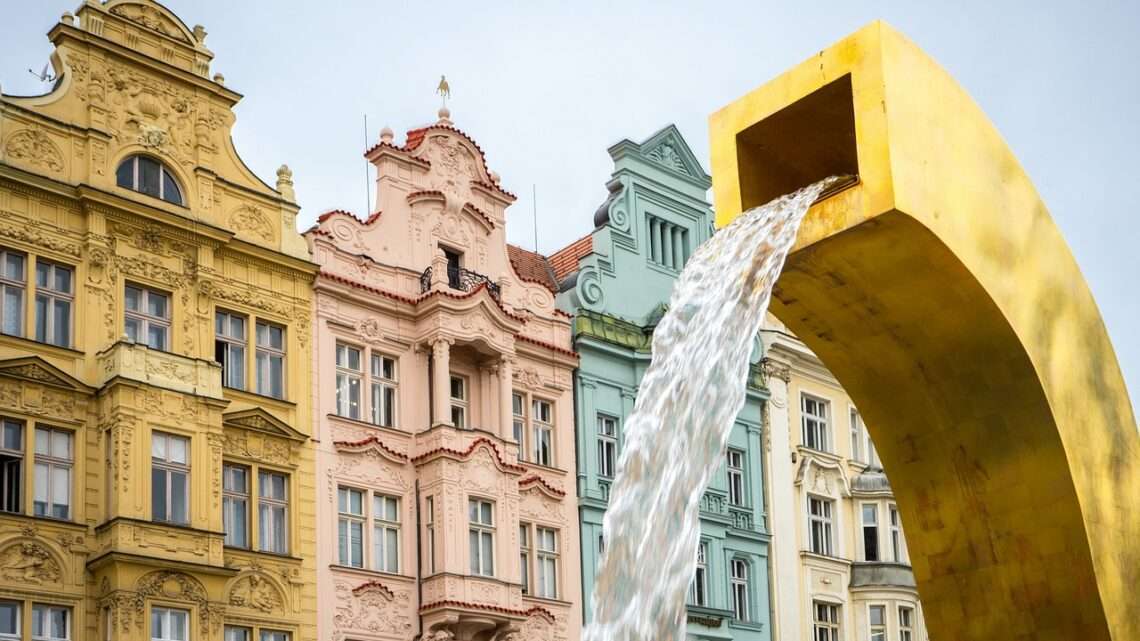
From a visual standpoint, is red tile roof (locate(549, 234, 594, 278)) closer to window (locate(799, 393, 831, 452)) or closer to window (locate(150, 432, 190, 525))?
window (locate(799, 393, 831, 452))

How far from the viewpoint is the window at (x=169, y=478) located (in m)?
25.7

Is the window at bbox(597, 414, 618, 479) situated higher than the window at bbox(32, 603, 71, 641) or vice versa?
the window at bbox(597, 414, 618, 479)

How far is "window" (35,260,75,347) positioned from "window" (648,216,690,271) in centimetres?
1366

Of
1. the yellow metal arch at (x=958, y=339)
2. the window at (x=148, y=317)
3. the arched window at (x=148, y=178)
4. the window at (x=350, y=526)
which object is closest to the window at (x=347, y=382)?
the window at (x=350, y=526)

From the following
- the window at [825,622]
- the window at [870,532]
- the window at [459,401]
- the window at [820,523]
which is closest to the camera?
the window at [459,401]

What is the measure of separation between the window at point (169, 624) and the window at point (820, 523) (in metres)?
16.6

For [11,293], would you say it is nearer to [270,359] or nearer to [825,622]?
[270,359]

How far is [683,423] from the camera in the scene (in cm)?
1029

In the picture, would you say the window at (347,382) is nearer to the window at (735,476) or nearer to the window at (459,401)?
the window at (459,401)

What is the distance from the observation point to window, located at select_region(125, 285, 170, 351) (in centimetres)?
2662

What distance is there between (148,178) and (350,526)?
6.65m

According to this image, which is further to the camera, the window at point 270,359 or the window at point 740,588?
the window at point 740,588

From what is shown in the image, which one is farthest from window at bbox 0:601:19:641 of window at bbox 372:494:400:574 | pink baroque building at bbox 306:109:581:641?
window at bbox 372:494:400:574

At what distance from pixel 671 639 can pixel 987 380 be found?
228 cm
